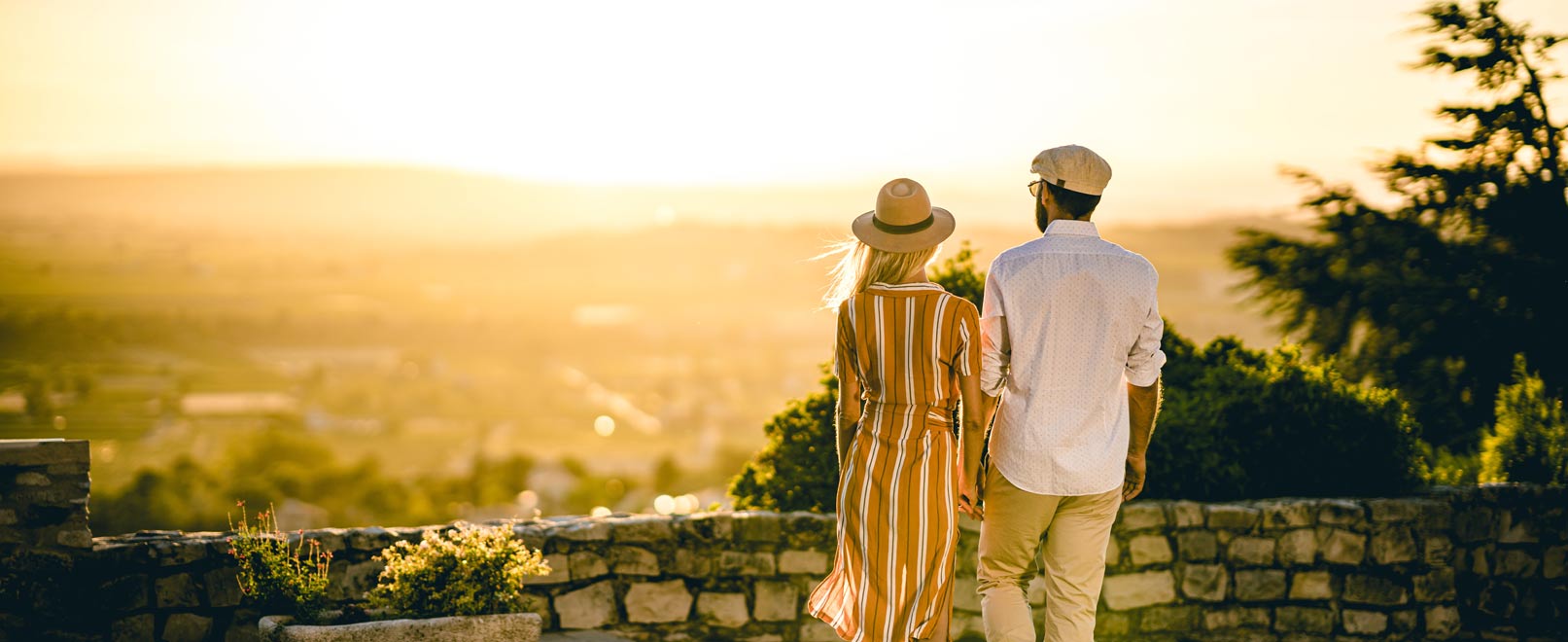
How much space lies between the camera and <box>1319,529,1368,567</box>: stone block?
20.6ft

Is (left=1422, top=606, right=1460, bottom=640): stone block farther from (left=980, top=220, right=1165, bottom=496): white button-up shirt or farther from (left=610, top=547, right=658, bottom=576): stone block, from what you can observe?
(left=610, top=547, right=658, bottom=576): stone block

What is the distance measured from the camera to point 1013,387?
400 cm

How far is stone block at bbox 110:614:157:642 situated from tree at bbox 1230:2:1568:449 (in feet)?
34.4

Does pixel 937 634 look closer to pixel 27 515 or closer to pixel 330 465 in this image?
pixel 27 515

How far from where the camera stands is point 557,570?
226 inches

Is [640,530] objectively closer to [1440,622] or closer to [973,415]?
[973,415]

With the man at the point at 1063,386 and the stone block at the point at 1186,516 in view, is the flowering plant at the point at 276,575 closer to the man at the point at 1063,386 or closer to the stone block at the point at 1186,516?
the man at the point at 1063,386

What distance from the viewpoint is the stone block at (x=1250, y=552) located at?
617cm

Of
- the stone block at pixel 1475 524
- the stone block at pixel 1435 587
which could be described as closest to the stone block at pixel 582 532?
the stone block at pixel 1435 587

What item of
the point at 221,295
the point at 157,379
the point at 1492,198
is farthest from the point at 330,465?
the point at 1492,198

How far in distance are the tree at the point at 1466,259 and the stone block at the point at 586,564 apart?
8.63m

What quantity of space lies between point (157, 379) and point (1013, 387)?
64.1 meters

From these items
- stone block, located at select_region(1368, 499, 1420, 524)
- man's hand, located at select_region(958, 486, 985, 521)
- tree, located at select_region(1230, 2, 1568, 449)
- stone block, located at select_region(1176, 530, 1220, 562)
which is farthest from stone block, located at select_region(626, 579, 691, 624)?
tree, located at select_region(1230, 2, 1568, 449)

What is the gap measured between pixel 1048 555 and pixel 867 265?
1161 mm
